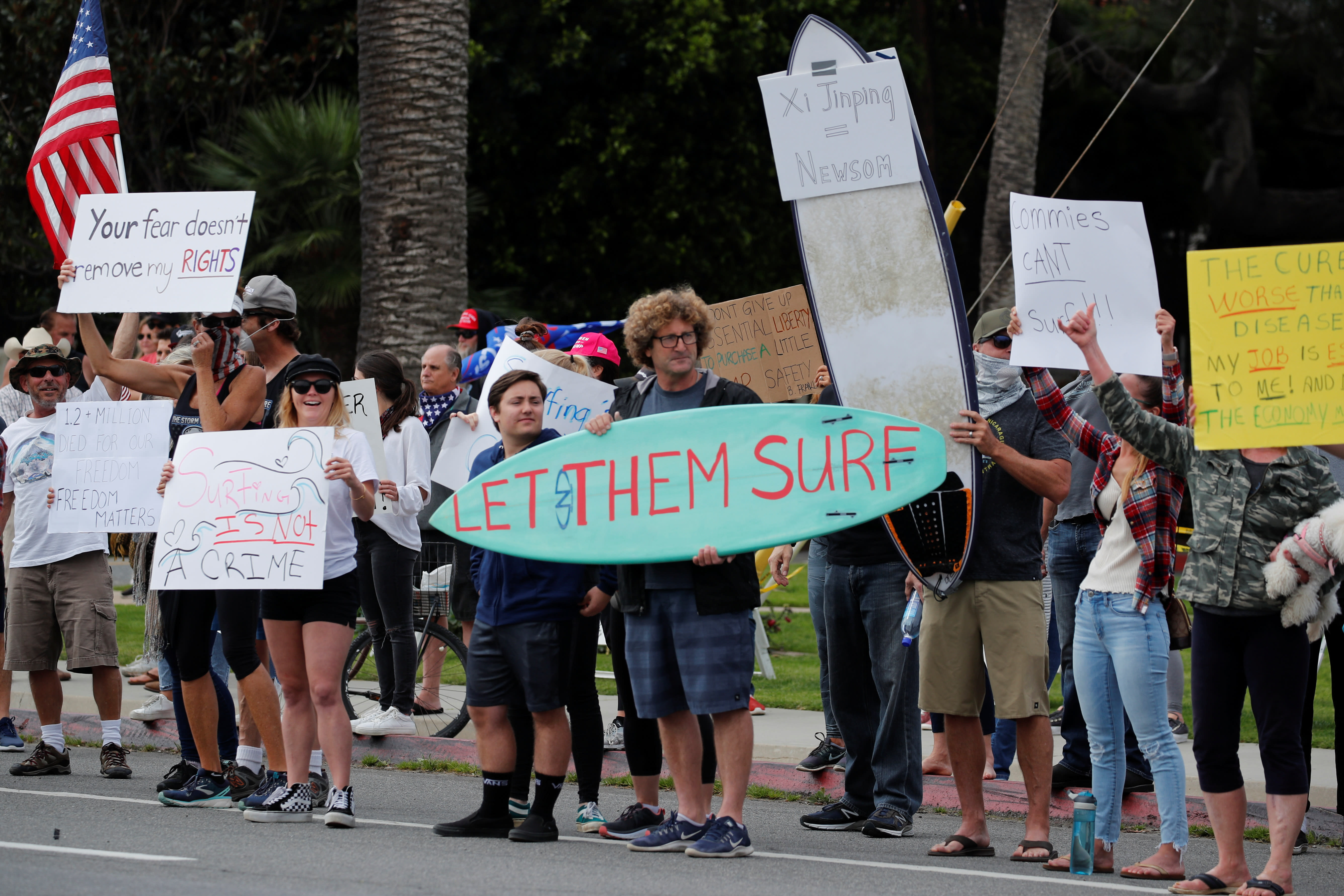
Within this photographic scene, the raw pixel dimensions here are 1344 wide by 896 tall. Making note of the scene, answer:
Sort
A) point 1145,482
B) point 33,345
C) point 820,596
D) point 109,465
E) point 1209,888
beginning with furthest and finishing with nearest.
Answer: point 33,345, point 109,465, point 820,596, point 1145,482, point 1209,888

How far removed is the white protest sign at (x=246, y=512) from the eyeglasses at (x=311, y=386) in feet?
0.55

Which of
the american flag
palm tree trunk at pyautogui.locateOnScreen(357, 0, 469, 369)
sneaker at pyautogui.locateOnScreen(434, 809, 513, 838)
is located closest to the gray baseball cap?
the american flag

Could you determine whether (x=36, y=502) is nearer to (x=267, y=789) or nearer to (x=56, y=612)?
(x=56, y=612)

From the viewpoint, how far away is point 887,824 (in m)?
5.98

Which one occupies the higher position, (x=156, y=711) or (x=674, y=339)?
(x=674, y=339)

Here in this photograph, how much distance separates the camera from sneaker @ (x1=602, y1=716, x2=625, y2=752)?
774 centimetres

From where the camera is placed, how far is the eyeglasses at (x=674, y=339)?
5.68 meters

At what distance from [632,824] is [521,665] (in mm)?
829

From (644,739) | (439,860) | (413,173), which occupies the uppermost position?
(413,173)

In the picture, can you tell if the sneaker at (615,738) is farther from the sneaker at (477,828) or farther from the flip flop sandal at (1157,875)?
the flip flop sandal at (1157,875)

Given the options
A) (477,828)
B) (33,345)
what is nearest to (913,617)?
(477,828)

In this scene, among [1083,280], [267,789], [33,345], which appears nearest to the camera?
[1083,280]

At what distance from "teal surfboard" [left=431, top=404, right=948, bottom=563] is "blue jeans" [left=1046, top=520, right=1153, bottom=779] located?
142 cm

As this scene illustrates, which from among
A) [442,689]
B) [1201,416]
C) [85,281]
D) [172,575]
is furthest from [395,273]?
[1201,416]
